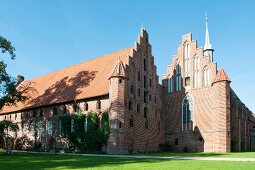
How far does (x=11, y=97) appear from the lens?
42438 millimetres

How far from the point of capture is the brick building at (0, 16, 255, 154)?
1698 inches

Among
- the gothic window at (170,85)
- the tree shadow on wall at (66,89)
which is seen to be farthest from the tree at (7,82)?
the gothic window at (170,85)

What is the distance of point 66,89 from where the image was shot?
164 ft

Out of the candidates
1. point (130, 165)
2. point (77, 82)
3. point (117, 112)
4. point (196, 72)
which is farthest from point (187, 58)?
point (130, 165)

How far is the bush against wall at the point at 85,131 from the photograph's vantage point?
42.1 meters

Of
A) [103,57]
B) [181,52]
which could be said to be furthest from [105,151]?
[181,52]

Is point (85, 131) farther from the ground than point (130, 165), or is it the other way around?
point (85, 131)

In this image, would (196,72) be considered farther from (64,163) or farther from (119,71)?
(64,163)

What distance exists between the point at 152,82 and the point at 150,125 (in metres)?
Result: 6.30

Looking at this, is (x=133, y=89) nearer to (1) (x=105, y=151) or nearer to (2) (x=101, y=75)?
(2) (x=101, y=75)

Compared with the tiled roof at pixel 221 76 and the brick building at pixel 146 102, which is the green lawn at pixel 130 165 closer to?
the brick building at pixel 146 102

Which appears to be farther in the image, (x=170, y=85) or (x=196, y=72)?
(x=170, y=85)

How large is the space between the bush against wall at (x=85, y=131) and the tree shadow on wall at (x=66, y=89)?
320 centimetres

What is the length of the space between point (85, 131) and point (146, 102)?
9625 mm
